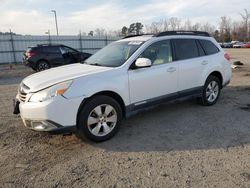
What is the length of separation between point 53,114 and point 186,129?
2439 millimetres

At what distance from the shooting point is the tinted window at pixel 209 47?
19.6 feet

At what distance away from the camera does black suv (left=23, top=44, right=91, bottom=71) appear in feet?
46.1

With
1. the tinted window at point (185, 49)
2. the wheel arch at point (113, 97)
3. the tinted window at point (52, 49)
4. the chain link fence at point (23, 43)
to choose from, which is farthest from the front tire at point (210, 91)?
the chain link fence at point (23, 43)

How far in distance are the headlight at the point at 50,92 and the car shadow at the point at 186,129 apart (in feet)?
3.52

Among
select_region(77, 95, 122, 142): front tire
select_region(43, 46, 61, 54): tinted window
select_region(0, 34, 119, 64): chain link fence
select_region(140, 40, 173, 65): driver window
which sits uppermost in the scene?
select_region(0, 34, 119, 64): chain link fence

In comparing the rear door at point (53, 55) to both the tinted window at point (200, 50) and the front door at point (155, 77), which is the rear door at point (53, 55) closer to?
the tinted window at point (200, 50)

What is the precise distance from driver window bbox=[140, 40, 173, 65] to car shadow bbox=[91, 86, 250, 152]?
4.05ft

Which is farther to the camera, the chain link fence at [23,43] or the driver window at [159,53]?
the chain link fence at [23,43]

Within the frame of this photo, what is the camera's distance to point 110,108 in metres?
4.21

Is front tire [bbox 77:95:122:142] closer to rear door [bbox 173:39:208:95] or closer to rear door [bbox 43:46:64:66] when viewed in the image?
rear door [bbox 173:39:208:95]

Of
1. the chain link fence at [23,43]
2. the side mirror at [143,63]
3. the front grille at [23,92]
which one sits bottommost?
the front grille at [23,92]

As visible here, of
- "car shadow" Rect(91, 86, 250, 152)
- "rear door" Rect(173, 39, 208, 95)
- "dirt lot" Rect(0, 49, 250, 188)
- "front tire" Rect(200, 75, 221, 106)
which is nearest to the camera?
"dirt lot" Rect(0, 49, 250, 188)

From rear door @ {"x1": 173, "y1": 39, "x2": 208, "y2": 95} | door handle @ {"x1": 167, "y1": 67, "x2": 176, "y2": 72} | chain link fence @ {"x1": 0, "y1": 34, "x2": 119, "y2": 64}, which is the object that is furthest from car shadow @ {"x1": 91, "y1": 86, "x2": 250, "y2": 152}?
chain link fence @ {"x1": 0, "y1": 34, "x2": 119, "y2": 64}

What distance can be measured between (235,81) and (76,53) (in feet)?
30.4
